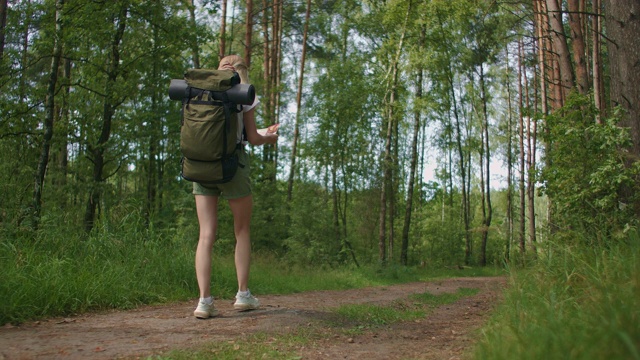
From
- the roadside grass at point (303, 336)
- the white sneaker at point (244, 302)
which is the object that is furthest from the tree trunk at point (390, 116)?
the white sneaker at point (244, 302)

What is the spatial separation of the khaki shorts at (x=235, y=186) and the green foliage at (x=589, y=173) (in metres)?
3.62

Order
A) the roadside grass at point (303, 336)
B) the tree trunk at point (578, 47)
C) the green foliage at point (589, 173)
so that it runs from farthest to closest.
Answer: the tree trunk at point (578, 47)
the green foliage at point (589, 173)
the roadside grass at point (303, 336)

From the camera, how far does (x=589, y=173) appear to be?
261 inches

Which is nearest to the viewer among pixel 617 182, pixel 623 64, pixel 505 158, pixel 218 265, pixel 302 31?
pixel 617 182

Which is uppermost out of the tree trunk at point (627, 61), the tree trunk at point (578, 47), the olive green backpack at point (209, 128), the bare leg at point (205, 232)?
the tree trunk at point (578, 47)

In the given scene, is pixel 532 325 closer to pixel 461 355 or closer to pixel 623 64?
pixel 461 355

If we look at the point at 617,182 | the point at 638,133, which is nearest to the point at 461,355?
the point at 617,182

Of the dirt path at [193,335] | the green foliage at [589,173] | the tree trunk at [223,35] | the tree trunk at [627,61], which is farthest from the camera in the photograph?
the tree trunk at [223,35]

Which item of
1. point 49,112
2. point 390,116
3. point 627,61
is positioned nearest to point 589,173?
point 627,61

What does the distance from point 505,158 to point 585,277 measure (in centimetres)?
3538

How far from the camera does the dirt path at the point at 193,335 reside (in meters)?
3.21

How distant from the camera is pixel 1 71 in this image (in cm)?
981

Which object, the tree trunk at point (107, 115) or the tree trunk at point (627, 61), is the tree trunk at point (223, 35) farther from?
the tree trunk at point (627, 61)

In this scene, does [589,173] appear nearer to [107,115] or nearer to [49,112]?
[49,112]
